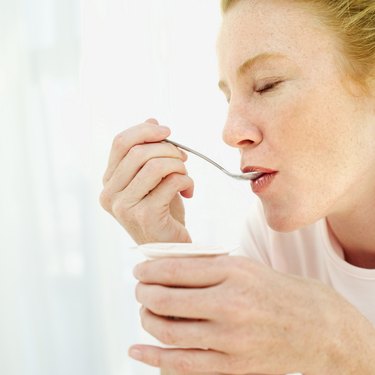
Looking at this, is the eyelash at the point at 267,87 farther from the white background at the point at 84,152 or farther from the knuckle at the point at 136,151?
the white background at the point at 84,152

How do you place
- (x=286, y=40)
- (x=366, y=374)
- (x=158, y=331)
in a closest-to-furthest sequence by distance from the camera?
1. (x=158, y=331)
2. (x=366, y=374)
3. (x=286, y=40)

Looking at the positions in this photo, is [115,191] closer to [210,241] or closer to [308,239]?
[308,239]

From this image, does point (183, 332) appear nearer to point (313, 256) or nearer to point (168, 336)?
point (168, 336)

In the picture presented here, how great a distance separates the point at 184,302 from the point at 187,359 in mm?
82

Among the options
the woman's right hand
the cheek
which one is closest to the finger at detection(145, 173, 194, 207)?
the woman's right hand

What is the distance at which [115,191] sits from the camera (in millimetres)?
1094

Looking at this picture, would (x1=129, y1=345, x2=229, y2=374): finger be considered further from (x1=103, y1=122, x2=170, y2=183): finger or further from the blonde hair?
the blonde hair

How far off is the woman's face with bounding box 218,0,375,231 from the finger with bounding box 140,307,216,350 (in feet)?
1.39

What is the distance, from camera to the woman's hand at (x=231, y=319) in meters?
0.64

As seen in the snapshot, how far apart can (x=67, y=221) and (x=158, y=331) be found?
1.65m

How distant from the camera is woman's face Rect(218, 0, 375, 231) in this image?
3.13 feet

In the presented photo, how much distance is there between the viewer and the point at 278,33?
3.14ft

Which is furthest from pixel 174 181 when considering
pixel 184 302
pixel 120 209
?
pixel 184 302

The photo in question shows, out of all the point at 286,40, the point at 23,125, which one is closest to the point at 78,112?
the point at 23,125
